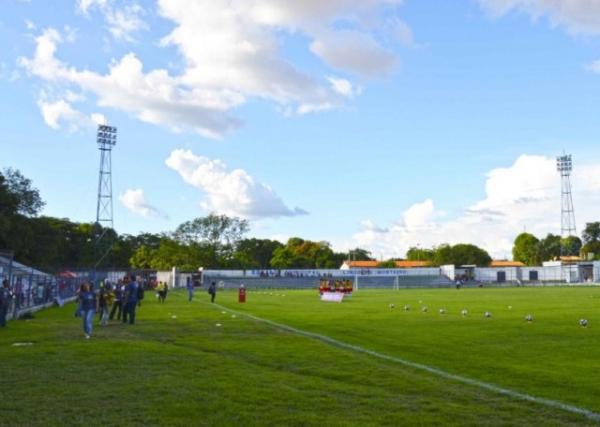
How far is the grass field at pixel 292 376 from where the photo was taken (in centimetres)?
880

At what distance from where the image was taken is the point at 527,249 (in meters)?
171

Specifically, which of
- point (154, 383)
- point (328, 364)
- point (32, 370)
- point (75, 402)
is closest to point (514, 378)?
point (328, 364)

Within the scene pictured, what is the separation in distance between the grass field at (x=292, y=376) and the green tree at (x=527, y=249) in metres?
156

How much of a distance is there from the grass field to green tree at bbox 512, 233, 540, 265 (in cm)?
15602

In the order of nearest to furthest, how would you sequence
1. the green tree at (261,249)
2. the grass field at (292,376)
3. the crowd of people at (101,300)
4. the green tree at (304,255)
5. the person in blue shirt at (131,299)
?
the grass field at (292,376) → the crowd of people at (101,300) → the person in blue shirt at (131,299) → the green tree at (304,255) → the green tree at (261,249)

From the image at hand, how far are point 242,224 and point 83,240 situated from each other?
112 ft

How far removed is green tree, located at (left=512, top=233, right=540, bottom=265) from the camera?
168875 millimetres

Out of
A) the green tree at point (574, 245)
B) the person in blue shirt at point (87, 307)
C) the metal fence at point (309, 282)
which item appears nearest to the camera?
the person in blue shirt at point (87, 307)

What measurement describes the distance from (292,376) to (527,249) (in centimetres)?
17058

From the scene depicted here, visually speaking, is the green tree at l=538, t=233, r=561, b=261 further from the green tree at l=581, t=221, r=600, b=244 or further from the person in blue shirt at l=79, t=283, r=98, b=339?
the person in blue shirt at l=79, t=283, r=98, b=339

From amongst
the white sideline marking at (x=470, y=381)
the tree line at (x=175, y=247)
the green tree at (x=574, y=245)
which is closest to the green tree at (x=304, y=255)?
the tree line at (x=175, y=247)

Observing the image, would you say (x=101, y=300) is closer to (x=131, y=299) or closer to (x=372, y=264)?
(x=131, y=299)

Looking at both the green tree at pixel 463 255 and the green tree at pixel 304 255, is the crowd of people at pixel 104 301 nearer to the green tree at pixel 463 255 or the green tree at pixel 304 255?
the green tree at pixel 304 255

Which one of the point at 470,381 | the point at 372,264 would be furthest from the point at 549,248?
the point at 470,381
